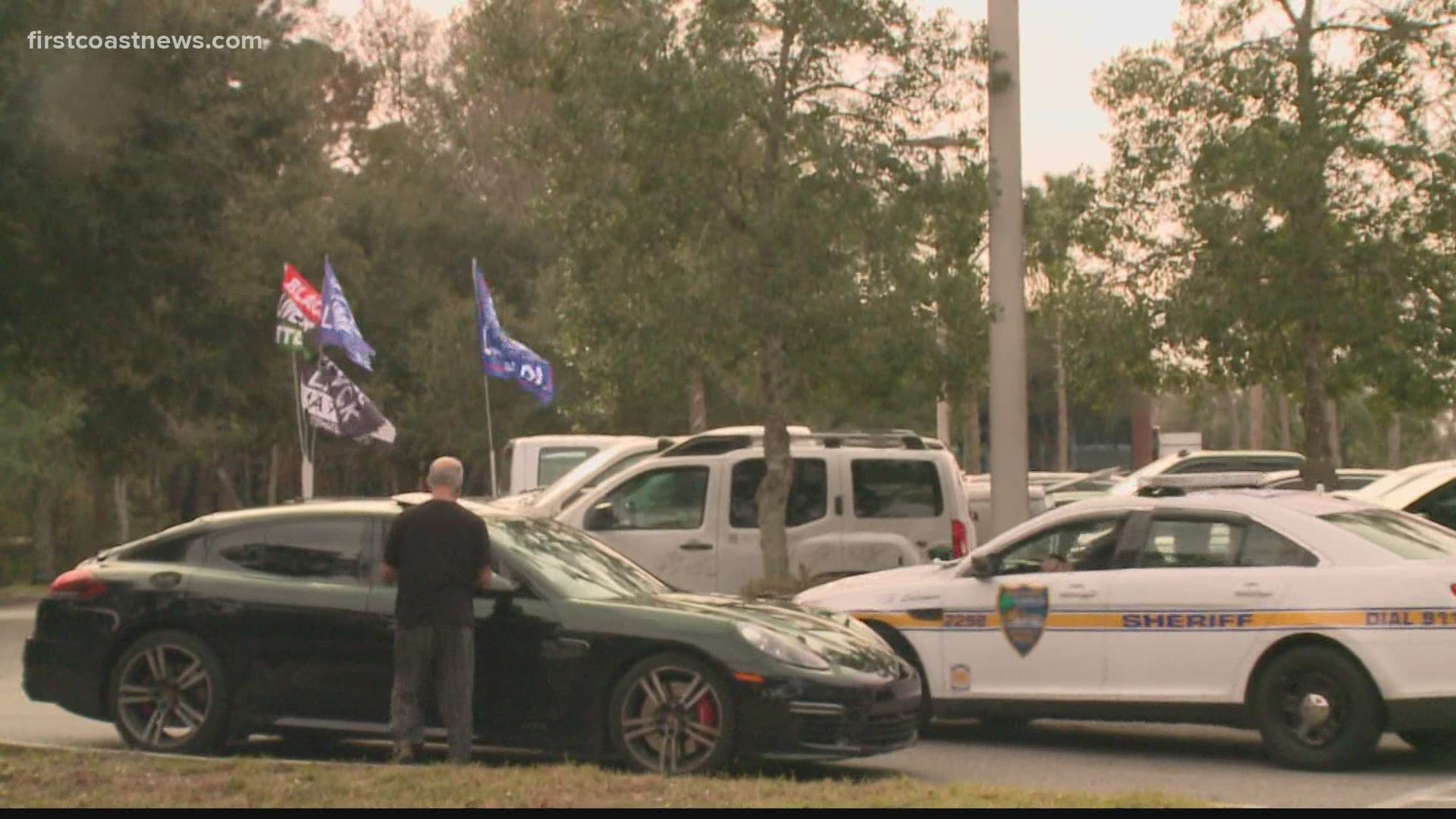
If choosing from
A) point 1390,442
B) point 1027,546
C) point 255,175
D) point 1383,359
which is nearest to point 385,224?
point 255,175

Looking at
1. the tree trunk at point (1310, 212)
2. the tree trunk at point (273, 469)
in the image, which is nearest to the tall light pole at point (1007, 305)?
the tree trunk at point (1310, 212)

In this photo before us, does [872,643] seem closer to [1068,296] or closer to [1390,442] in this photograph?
[1068,296]

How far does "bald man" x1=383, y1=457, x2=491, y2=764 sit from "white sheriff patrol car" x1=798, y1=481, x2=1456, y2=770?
9.95 ft

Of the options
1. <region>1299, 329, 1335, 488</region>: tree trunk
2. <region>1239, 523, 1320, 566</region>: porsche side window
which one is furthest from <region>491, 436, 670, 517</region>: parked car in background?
<region>1239, 523, 1320, 566</region>: porsche side window

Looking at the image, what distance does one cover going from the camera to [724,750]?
10523 mm

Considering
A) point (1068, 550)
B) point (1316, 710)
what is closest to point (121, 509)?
point (1068, 550)

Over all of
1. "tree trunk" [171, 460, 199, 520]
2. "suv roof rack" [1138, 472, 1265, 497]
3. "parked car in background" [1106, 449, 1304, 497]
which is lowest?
"suv roof rack" [1138, 472, 1265, 497]

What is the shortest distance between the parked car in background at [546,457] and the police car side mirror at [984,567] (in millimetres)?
16176

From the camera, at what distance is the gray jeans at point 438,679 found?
35.0 feet

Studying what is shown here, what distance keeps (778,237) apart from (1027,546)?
6.72 m

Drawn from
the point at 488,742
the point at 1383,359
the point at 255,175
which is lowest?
the point at 488,742

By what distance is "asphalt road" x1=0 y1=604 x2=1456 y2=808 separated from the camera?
10672mm

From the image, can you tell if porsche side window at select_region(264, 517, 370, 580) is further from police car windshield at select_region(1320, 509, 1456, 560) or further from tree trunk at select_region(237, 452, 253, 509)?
tree trunk at select_region(237, 452, 253, 509)

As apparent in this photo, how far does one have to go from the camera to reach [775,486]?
60.0 ft
